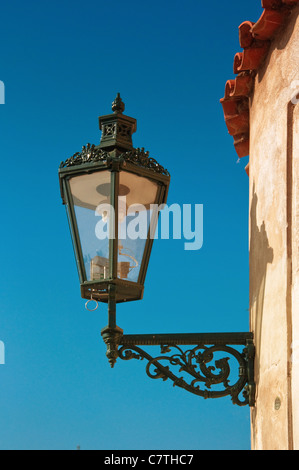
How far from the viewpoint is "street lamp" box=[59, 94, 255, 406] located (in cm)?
538

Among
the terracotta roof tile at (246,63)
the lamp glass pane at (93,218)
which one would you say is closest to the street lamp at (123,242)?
the lamp glass pane at (93,218)

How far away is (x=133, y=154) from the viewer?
560cm

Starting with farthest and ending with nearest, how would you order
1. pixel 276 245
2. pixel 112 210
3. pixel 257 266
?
pixel 257 266 < pixel 112 210 < pixel 276 245

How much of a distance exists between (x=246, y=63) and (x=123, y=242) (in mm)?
1370

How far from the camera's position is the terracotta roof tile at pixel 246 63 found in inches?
217

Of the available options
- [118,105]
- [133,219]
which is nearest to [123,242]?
[133,219]

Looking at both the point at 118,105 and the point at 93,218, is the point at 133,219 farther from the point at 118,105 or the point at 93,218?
the point at 118,105

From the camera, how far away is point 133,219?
18.4 feet

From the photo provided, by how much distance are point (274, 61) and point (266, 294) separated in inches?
53.5

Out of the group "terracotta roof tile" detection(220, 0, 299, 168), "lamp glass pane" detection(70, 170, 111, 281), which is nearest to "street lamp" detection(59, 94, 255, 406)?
"lamp glass pane" detection(70, 170, 111, 281)

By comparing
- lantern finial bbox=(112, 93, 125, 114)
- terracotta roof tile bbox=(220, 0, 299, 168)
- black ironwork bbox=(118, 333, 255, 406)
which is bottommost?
black ironwork bbox=(118, 333, 255, 406)

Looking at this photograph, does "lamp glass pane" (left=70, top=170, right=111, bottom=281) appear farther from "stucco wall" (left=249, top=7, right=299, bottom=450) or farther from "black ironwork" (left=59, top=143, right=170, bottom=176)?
"stucco wall" (left=249, top=7, right=299, bottom=450)
